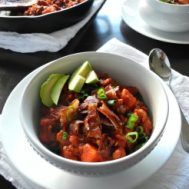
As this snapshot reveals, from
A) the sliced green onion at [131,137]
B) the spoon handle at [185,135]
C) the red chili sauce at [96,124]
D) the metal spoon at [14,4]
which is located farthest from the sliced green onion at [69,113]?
the metal spoon at [14,4]

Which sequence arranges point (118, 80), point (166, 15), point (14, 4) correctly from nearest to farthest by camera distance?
point (118, 80)
point (166, 15)
point (14, 4)

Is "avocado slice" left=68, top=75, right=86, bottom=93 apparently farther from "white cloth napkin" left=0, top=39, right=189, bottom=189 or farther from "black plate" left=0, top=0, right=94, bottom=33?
"black plate" left=0, top=0, right=94, bottom=33

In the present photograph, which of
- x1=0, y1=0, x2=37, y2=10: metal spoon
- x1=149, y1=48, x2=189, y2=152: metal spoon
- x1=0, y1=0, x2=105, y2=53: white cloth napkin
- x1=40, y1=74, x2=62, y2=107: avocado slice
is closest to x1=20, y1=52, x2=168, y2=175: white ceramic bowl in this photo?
x1=40, y1=74, x2=62, y2=107: avocado slice

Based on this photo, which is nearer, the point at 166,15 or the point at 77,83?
the point at 77,83

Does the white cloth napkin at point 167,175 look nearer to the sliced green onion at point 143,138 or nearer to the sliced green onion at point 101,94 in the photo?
the sliced green onion at point 143,138

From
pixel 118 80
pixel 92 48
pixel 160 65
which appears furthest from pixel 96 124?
pixel 92 48

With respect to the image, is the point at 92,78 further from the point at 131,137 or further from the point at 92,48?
the point at 92,48
